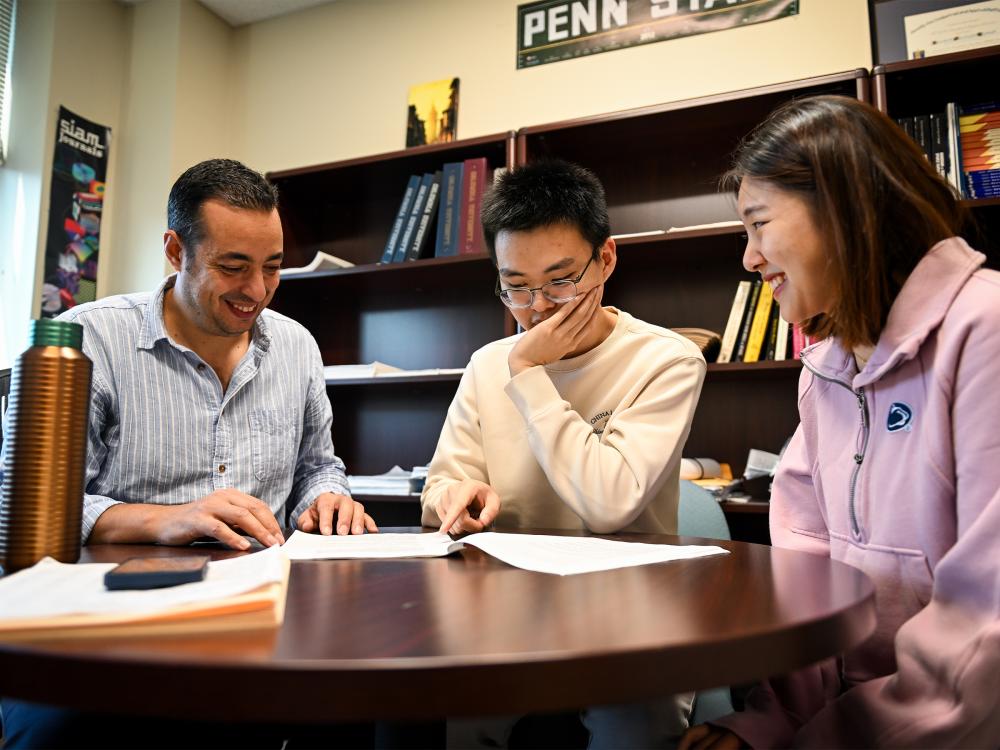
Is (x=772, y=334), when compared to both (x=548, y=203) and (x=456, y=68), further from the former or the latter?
(x=456, y=68)

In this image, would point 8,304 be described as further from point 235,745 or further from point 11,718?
point 235,745

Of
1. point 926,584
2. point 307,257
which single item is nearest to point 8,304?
point 307,257

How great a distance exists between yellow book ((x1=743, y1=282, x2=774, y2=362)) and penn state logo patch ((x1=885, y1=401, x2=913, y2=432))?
3.98ft

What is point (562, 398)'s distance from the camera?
4.63 ft

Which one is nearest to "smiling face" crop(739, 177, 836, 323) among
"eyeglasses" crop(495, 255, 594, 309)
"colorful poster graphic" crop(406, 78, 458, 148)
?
"eyeglasses" crop(495, 255, 594, 309)

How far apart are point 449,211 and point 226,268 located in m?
1.11

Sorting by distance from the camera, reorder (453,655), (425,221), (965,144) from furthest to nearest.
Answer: (425,221) → (965,144) → (453,655)

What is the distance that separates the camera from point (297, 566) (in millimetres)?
816

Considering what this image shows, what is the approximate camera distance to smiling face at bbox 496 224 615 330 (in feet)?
4.50

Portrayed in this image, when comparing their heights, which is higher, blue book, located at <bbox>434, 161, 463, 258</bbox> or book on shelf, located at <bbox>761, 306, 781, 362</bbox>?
blue book, located at <bbox>434, 161, 463, 258</bbox>

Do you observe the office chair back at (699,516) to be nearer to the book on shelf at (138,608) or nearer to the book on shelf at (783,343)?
the book on shelf at (783,343)

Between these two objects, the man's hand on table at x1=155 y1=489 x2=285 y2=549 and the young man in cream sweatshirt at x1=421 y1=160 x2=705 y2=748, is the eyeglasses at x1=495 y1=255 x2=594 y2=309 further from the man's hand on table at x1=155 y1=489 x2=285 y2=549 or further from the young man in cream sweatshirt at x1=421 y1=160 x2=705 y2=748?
the man's hand on table at x1=155 y1=489 x2=285 y2=549

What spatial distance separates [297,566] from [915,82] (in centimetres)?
206

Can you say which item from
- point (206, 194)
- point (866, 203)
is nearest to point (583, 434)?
point (866, 203)
